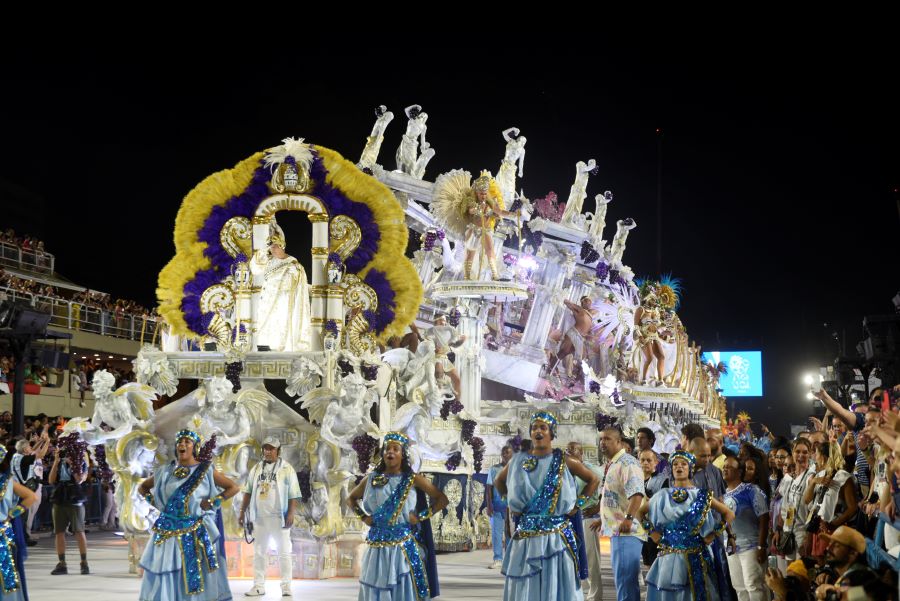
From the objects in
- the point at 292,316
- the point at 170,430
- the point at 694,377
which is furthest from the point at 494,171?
the point at 170,430

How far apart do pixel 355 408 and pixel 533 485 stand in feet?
17.1

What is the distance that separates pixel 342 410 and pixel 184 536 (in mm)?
4378

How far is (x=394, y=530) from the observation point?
941cm

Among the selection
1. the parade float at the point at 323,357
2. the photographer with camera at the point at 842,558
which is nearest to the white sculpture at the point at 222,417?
the parade float at the point at 323,357

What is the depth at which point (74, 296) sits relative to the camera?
102ft

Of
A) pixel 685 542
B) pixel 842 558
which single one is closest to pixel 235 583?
pixel 685 542

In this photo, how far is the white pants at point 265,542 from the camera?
13.3 m

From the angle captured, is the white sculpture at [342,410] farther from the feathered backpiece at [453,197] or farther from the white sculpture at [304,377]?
the feathered backpiece at [453,197]

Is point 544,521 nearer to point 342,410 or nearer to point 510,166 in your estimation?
point 342,410

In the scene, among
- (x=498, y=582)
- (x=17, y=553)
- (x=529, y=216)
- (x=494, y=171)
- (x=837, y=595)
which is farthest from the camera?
(x=494, y=171)

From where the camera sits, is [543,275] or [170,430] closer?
[170,430]

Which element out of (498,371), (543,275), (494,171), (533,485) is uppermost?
(494,171)

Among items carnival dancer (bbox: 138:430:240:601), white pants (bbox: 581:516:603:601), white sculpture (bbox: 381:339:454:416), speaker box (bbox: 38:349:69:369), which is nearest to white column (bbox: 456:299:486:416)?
white sculpture (bbox: 381:339:454:416)

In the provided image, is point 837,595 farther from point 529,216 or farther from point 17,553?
point 529,216
